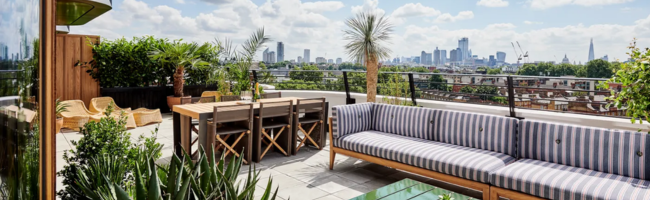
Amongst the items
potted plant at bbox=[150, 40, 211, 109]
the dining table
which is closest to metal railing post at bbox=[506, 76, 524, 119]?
the dining table

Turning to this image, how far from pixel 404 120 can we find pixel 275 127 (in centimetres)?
166

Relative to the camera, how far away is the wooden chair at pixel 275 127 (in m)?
5.00

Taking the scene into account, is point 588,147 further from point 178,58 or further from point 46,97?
point 178,58

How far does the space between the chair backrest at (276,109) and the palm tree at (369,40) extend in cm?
272

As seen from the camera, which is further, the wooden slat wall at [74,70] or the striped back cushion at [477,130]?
the wooden slat wall at [74,70]

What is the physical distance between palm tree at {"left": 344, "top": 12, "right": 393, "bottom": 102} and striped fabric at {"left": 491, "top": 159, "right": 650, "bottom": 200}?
4457 millimetres

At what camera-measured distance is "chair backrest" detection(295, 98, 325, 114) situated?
5.41 meters

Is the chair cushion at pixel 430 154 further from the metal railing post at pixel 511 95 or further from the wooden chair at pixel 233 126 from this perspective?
the metal railing post at pixel 511 95

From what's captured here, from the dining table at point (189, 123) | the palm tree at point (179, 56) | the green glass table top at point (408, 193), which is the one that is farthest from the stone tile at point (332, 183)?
the palm tree at point (179, 56)

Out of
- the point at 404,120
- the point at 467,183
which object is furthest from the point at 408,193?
the point at 404,120

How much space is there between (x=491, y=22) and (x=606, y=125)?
21198 mm

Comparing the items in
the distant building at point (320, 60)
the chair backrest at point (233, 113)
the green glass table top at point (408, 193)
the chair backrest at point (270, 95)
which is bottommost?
the green glass table top at point (408, 193)

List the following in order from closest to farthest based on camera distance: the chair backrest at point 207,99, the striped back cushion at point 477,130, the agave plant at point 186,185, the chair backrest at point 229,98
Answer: the agave plant at point 186,185 → the striped back cushion at point 477,130 → the chair backrest at point 207,99 → the chair backrest at point 229,98

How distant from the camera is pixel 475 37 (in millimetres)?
23672
